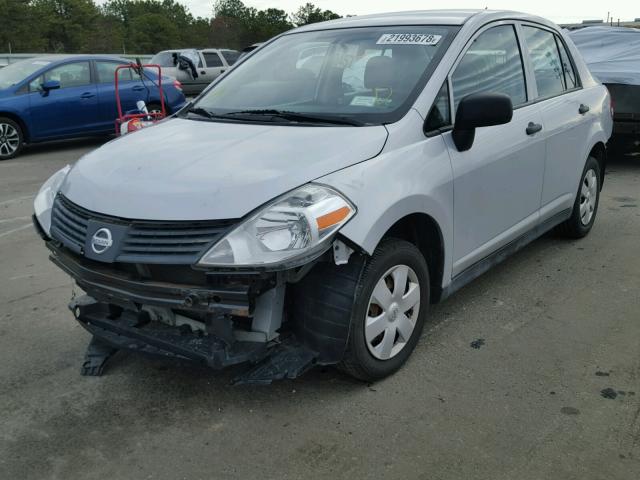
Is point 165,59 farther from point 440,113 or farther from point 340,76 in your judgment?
point 440,113

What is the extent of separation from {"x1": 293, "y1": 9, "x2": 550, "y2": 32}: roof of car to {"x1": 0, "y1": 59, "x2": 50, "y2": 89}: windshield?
775 cm

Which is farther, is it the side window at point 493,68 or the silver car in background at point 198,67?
the silver car in background at point 198,67

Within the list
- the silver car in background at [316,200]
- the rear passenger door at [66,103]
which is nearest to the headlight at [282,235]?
the silver car in background at [316,200]

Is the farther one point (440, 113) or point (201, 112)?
point (201, 112)

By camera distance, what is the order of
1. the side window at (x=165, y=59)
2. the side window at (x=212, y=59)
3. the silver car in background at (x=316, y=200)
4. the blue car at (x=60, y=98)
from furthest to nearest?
1. the side window at (x=212, y=59)
2. the side window at (x=165, y=59)
3. the blue car at (x=60, y=98)
4. the silver car in background at (x=316, y=200)

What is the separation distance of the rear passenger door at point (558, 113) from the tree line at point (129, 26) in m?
61.8

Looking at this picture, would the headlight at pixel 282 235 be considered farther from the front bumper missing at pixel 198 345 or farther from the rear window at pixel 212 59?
the rear window at pixel 212 59

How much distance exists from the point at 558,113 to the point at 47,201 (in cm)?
331

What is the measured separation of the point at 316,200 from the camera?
2.81 metres

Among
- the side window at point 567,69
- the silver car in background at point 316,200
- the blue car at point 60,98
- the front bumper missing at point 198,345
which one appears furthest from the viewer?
the blue car at point 60,98

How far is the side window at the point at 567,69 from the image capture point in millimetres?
5020

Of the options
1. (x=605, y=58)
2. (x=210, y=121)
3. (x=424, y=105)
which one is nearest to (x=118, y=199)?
(x=210, y=121)

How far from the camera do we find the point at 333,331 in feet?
9.71

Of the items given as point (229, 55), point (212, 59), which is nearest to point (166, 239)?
point (212, 59)
